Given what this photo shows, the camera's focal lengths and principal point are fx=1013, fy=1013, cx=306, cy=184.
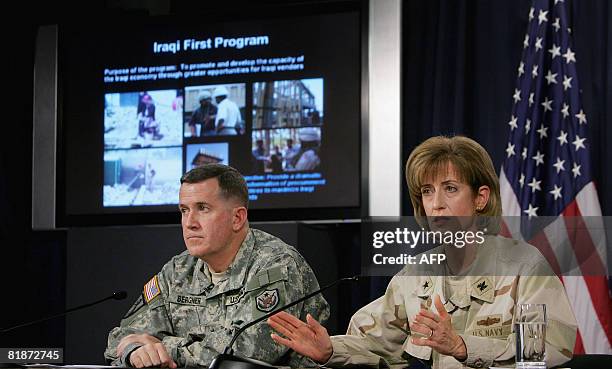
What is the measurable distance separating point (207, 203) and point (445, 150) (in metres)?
0.85

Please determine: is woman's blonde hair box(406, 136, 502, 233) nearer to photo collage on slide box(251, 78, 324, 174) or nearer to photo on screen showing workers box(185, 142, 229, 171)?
photo collage on slide box(251, 78, 324, 174)

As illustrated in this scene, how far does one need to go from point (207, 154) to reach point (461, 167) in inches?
95.0

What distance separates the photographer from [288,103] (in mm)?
5148

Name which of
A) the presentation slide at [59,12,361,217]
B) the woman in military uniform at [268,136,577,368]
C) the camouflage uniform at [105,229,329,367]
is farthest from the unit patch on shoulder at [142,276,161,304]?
the presentation slide at [59,12,361,217]

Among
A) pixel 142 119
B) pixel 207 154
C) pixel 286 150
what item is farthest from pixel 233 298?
pixel 142 119

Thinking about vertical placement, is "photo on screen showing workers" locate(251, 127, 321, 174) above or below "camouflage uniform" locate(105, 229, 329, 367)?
above

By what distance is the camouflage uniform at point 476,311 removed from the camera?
264 cm

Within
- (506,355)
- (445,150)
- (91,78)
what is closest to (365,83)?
(91,78)

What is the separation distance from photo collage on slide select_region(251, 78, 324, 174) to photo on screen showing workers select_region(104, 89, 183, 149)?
0.45 metres

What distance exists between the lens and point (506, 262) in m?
2.87

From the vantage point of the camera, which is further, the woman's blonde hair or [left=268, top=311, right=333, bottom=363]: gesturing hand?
the woman's blonde hair

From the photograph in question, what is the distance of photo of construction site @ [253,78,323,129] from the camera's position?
16.7ft

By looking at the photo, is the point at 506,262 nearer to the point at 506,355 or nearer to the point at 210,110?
the point at 506,355

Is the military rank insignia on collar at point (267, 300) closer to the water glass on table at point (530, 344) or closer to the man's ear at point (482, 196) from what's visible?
the man's ear at point (482, 196)
